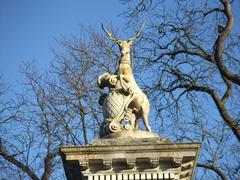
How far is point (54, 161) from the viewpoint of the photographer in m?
21.4

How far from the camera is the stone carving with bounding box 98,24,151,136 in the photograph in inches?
471

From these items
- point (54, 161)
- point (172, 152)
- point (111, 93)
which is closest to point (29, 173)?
point (54, 161)

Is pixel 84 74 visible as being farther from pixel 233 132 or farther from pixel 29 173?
pixel 233 132

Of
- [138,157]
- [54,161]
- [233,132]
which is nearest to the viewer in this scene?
[138,157]

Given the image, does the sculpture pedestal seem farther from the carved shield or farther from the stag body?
the stag body

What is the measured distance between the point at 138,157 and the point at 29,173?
1073 centimetres

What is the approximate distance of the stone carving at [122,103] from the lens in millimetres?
11969

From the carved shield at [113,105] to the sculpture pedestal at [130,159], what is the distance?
1.12m

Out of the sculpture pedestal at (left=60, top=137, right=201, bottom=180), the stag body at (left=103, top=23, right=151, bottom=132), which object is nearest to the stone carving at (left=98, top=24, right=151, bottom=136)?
the stag body at (left=103, top=23, right=151, bottom=132)

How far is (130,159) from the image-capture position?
35.9 ft

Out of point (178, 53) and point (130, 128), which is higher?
point (178, 53)

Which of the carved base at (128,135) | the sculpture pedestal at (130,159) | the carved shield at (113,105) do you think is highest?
the carved shield at (113,105)

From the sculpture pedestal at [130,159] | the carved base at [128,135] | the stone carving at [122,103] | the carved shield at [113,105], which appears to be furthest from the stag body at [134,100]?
the sculpture pedestal at [130,159]

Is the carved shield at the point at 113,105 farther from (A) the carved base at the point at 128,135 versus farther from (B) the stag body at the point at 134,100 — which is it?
(A) the carved base at the point at 128,135
